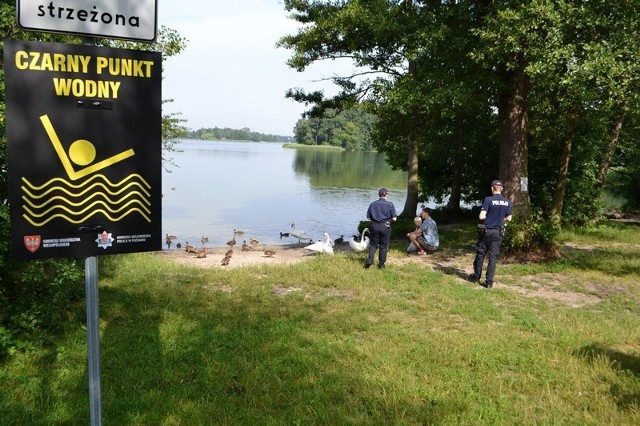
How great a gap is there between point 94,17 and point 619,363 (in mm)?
6427

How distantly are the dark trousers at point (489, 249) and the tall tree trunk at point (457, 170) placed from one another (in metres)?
12.6

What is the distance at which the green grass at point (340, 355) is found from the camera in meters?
4.85

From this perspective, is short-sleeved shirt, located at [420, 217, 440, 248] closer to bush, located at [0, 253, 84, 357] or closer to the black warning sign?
bush, located at [0, 253, 84, 357]

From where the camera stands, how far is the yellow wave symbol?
8.73ft

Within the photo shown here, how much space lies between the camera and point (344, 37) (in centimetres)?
1598

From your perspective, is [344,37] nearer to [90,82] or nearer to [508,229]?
[508,229]

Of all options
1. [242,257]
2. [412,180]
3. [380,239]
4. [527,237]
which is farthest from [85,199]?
[412,180]

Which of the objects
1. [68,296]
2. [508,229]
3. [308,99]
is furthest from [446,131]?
[68,296]

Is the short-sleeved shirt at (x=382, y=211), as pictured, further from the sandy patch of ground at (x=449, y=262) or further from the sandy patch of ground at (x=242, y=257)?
the sandy patch of ground at (x=242, y=257)

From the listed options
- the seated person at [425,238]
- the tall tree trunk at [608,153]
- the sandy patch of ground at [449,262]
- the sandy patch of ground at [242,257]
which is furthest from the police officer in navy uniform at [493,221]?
the tall tree trunk at [608,153]

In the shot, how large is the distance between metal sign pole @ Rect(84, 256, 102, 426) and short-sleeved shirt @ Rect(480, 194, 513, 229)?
8.94 metres

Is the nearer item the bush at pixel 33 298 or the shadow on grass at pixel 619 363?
the shadow on grass at pixel 619 363

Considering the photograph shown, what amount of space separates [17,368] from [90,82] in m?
4.50

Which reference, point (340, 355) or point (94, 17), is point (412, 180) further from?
point (94, 17)
